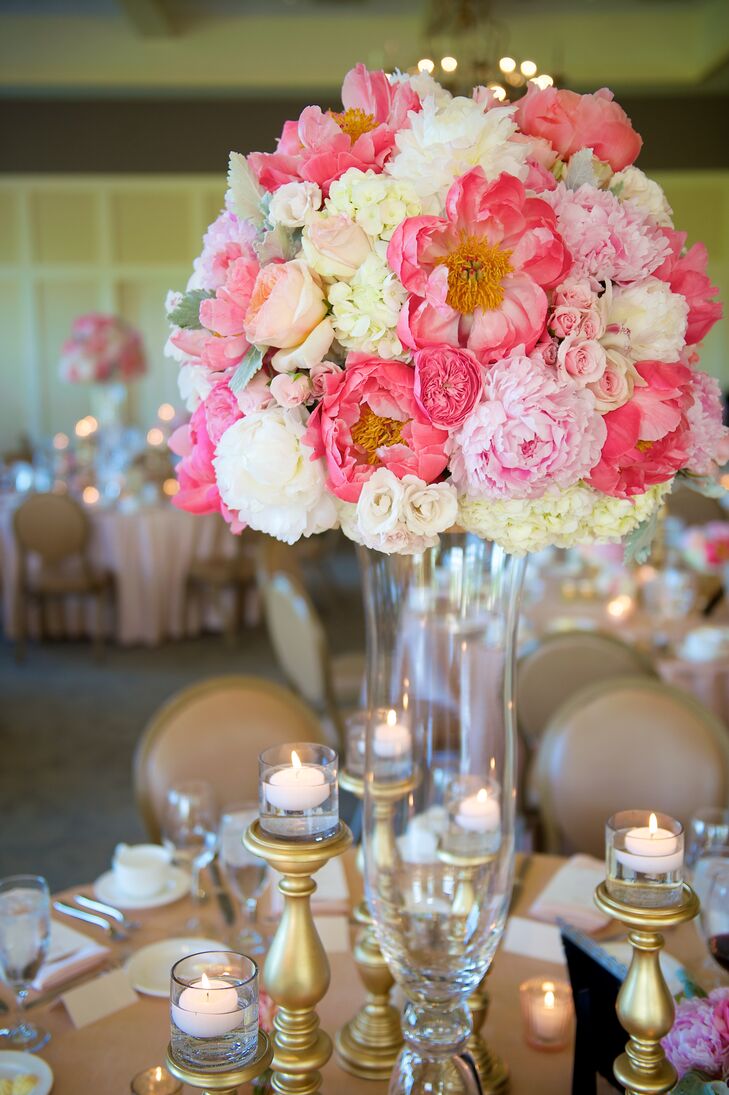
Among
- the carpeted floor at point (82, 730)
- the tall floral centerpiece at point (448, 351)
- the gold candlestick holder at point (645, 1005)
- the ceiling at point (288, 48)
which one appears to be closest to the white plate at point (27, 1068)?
the tall floral centerpiece at point (448, 351)

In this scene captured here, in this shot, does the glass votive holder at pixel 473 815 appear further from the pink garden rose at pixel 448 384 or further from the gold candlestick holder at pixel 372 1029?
the pink garden rose at pixel 448 384

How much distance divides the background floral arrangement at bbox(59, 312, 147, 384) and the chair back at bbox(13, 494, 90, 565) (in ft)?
7.97

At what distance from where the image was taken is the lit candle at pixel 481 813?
3.94 feet

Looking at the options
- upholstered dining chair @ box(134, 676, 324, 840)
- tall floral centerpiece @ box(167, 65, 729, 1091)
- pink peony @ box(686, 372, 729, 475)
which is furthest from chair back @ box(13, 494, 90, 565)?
pink peony @ box(686, 372, 729, 475)

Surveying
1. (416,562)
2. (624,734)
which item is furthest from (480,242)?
(624,734)

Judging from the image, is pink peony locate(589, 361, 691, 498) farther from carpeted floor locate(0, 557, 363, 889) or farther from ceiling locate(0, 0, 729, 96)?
ceiling locate(0, 0, 729, 96)

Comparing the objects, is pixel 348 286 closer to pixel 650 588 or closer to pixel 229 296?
pixel 229 296

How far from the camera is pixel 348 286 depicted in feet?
3.30

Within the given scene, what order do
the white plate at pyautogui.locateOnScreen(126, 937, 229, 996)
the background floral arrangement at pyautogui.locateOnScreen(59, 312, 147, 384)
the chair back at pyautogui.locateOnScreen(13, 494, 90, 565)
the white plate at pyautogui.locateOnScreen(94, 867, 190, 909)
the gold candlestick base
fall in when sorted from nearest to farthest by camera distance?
the gold candlestick base → the white plate at pyautogui.locateOnScreen(126, 937, 229, 996) → the white plate at pyautogui.locateOnScreen(94, 867, 190, 909) → the chair back at pyautogui.locateOnScreen(13, 494, 90, 565) → the background floral arrangement at pyautogui.locateOnScreen(59, 312, 147, 384)

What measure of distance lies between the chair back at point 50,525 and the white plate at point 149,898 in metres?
4.35

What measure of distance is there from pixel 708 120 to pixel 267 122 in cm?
421

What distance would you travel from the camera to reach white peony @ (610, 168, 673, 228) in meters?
1.07

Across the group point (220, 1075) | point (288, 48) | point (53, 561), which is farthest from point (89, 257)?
point (220, 1075)

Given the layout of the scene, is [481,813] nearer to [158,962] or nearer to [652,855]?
[652,855]
